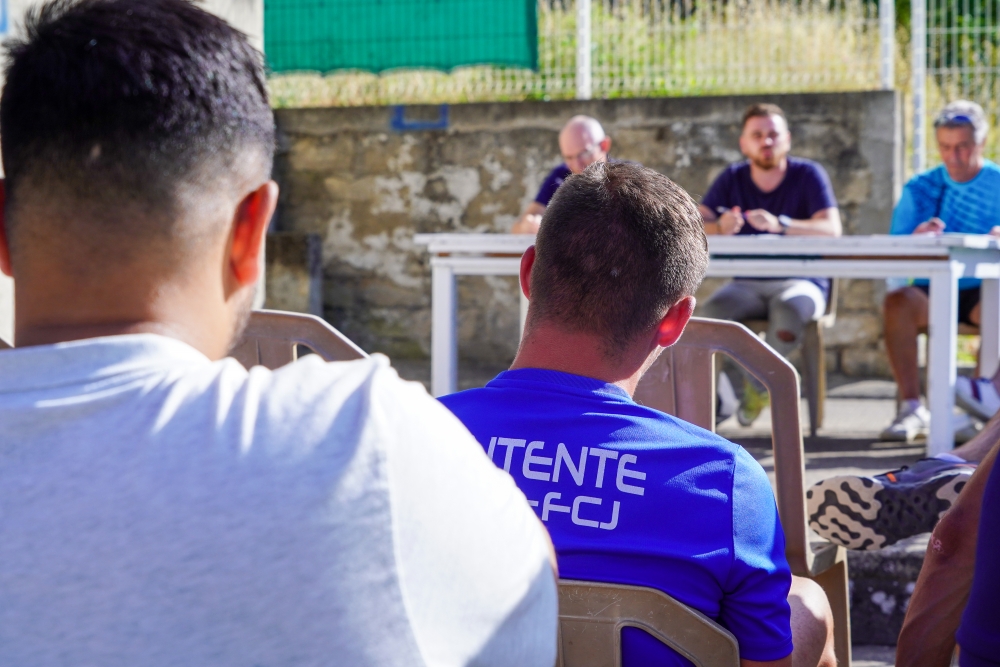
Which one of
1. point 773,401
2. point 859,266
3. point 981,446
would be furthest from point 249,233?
point 859,266

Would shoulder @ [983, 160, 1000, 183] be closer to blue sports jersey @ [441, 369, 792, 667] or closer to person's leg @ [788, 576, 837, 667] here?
person's leg @ [788, 576, 837, 667]

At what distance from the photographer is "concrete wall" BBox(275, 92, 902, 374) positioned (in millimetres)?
6531

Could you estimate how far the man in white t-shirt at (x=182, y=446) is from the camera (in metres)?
0.75

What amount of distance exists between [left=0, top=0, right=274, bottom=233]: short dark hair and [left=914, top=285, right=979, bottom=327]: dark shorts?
14.9ft

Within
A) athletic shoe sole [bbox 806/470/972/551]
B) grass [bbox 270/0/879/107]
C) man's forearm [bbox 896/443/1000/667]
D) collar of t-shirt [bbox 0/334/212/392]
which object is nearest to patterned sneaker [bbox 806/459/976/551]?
athletic shoe sole [bbox 806/470/972/551]

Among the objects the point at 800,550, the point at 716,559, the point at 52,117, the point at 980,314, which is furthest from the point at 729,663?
the point at 980,314

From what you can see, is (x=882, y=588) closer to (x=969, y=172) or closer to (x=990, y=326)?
(x=990, y=326)

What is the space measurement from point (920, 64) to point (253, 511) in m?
6.69

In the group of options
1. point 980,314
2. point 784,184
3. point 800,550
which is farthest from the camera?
point 784,184

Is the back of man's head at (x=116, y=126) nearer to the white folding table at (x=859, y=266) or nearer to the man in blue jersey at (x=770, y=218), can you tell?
the white folding table at (x=859, y=266)

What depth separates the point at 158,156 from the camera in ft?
2.77

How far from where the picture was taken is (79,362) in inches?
31.3

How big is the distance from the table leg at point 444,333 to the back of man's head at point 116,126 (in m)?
3.51

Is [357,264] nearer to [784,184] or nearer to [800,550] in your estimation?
[784,184]
